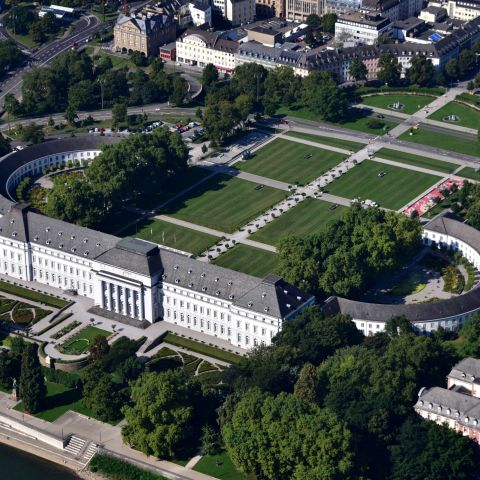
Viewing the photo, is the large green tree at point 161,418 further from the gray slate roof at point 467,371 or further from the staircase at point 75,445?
the gray slate roof at point 467,371

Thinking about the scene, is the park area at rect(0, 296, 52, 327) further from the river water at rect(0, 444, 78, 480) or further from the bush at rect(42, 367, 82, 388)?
the river water at rect(0, 444, 78, 480)

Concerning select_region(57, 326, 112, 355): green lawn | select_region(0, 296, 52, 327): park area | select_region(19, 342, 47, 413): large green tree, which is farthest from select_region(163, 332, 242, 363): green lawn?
select_region(19, 342, 47, 413): large green tree

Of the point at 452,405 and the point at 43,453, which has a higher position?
the point at 452,405

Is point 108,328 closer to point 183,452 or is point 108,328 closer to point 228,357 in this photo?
point 228,357

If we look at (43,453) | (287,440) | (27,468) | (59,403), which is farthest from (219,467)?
(59,403)

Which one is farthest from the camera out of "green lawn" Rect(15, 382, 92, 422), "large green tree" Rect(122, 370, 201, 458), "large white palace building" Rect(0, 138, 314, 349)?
"large white palace building" Rect(0, 138, 314, 349)

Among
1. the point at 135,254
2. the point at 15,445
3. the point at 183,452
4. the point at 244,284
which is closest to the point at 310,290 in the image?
the point at 244,284

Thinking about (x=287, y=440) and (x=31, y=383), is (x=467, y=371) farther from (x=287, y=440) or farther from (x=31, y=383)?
(x=31, y=383)
